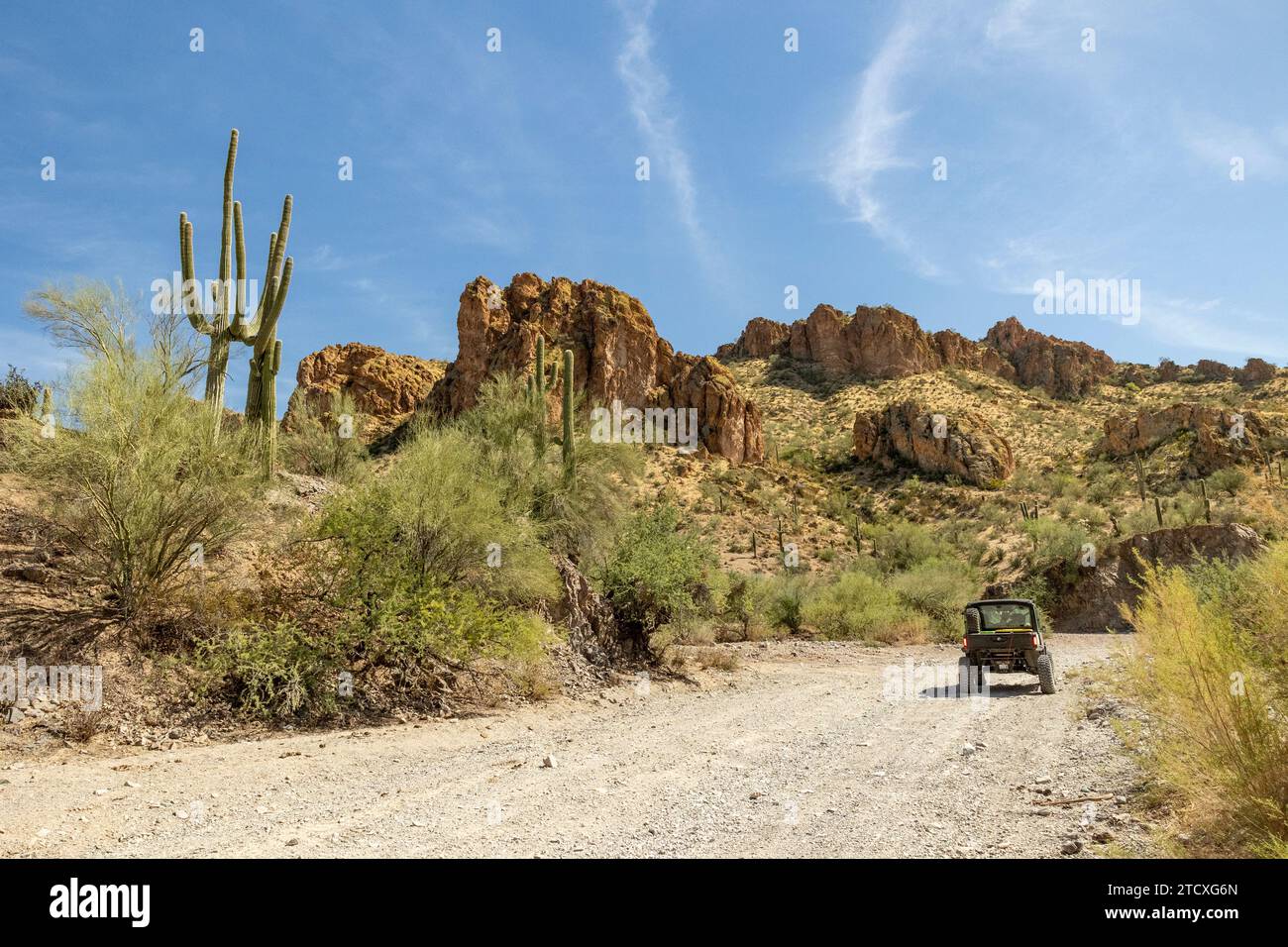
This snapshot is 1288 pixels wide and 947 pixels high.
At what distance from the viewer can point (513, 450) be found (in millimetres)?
17734

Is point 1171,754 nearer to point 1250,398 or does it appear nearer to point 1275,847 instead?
point 1275,847

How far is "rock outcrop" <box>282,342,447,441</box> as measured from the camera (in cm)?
5916

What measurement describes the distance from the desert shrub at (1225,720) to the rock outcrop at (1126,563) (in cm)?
2552

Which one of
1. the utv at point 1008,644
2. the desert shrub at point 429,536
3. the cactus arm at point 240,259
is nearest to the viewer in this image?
the desert shrub at point 429,536

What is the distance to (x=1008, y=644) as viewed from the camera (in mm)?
13492

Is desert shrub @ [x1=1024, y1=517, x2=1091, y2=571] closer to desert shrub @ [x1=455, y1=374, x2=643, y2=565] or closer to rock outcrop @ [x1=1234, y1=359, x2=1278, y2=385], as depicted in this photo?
desert shrub @ [x1=455, y1=374, x2=643, y2=565]

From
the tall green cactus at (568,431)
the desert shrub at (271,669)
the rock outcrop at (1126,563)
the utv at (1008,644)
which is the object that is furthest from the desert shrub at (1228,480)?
the desert shrub at (271,669)

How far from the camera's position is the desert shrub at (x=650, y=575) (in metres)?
16.1

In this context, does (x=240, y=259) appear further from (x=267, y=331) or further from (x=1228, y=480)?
(x=1228, y=480)

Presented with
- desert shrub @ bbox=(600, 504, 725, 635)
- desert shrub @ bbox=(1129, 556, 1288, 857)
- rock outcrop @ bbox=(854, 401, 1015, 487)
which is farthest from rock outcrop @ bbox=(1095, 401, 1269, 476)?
desert shrub @ bbox=(1129, 556, 1288, 857)

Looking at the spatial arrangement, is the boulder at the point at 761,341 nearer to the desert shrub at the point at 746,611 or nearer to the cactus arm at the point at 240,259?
the desert shrub at the point at 746,611
